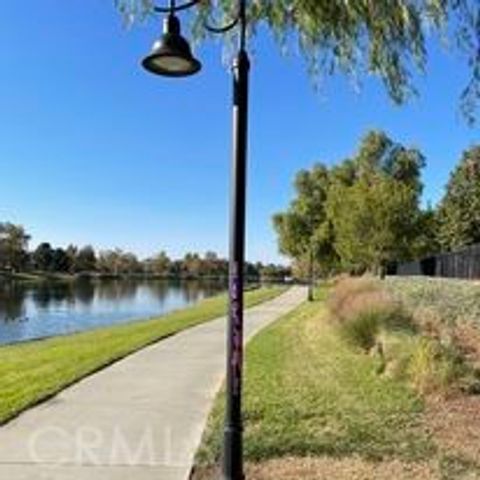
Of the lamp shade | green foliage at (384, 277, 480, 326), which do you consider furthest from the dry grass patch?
green foliage at (384, 277, 480, 326)

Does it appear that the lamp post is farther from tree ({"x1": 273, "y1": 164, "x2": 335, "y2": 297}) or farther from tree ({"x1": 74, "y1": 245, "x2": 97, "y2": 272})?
tree ({"x1": 74, "y1": 245, "x2": 97, "y2": 272})

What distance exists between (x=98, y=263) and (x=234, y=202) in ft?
593

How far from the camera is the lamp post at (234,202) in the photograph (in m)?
7.28

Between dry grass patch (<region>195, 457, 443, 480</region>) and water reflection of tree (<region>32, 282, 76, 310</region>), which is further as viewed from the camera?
water reflection of tree (<region>32, 282, 76, 310</region>)

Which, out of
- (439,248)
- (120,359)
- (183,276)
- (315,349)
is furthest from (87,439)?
(183,276)

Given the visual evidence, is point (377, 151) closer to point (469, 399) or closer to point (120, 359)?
point (120, 359)

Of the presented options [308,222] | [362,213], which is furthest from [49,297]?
[362,213]

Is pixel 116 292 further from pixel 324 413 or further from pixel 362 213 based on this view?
pixel 324 413

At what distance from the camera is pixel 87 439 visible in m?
9.63

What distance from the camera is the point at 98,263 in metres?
186

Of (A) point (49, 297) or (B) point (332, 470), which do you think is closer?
(B) point (332, 470)

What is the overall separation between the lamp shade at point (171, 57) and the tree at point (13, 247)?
152 meters

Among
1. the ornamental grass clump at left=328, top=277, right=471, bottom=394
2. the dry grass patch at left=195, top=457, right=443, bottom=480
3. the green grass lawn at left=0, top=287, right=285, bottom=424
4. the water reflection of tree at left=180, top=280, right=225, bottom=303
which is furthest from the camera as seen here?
the water reflection of tree at left=180, top=280, right=225, bottom=303

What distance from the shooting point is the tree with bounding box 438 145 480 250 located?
2596 inches
